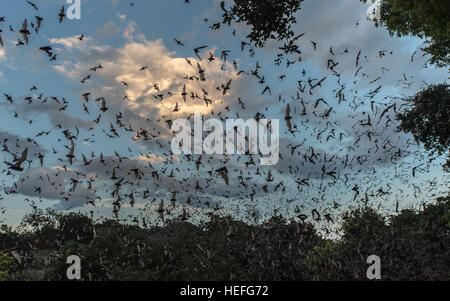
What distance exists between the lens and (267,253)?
28.7 metres

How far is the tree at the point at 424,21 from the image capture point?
74.5 ft

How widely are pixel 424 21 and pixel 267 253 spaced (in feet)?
67.1

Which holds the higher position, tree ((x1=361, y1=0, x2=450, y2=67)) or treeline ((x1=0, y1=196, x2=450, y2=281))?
tree ((x1=361, y1=0, x2=450, y2=67))

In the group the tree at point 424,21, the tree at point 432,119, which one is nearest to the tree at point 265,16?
the tree at point 424,21

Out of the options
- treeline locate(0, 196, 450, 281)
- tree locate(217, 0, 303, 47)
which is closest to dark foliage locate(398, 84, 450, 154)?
treeline locate(0, 196, 450, 281)

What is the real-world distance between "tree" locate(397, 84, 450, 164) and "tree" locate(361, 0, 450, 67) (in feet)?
29.9

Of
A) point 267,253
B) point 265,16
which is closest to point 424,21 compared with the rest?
point 265,16

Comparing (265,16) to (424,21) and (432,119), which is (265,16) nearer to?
(424,21)

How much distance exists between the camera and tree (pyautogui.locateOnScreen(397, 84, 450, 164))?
39938mm

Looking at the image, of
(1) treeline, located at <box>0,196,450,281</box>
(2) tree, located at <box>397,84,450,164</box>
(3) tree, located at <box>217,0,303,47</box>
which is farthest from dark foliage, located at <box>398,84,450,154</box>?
(3) tree, located at <box>217,0,303,47</box>

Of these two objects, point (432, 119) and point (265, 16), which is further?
point (432, 119)

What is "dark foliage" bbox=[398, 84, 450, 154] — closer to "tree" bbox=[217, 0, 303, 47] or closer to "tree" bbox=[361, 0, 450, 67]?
"tree" bbox=[361, 0, 450, 67]

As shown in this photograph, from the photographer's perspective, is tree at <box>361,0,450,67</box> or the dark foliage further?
the dark foliage
